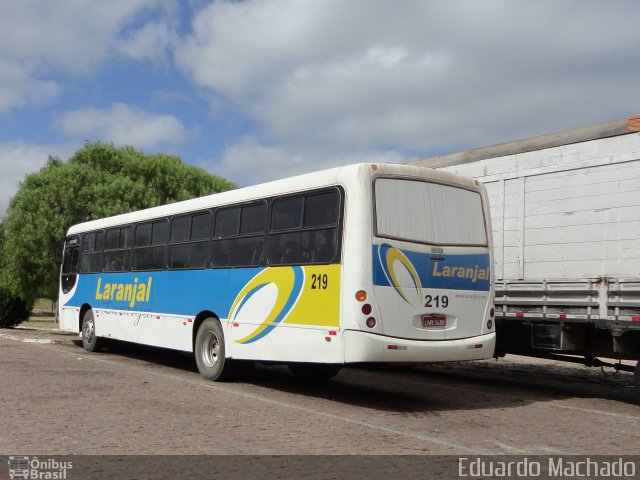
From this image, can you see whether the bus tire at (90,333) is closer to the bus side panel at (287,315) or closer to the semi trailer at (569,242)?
the bus side panel at (287,315)

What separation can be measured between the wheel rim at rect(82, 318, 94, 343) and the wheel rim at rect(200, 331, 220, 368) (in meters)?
6.18

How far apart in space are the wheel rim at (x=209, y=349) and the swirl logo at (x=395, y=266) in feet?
13.2

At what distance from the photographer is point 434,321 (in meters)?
10.1

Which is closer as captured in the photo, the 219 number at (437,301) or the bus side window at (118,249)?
the 219 number at (437,301)

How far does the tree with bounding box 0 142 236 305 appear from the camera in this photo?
3381cm

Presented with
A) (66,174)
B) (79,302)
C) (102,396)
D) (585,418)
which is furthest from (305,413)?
(66,174)

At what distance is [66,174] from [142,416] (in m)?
29.0

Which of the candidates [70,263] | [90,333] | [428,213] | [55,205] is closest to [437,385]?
[428,213]

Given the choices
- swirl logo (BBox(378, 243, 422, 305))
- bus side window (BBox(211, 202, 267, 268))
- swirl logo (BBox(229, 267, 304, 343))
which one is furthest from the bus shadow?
bus side window (BBox(211, 202, 267, 268))

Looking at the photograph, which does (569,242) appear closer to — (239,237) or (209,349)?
(239,237)

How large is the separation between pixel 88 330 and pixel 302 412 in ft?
33.2

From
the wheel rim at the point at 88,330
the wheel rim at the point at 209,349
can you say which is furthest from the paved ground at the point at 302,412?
the wheel rim at the point at 88,330

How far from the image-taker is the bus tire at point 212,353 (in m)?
12.1

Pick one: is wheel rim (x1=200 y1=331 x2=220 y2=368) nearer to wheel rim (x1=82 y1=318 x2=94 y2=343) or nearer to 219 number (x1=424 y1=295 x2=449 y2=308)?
219 number (x1=424 y1=295 x2=449 y2=308)
